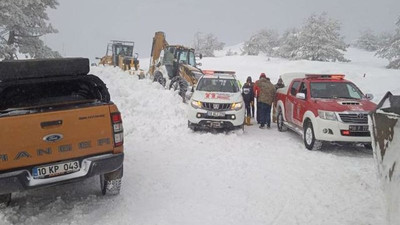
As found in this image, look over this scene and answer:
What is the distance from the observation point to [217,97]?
1014cm

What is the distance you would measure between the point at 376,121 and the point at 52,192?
4977mm

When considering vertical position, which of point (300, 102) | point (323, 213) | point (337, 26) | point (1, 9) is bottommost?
point (323, 213)

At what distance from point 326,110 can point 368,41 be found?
76.0 m

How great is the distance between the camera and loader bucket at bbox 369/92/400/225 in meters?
3.17

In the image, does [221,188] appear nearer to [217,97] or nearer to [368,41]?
[217,97]

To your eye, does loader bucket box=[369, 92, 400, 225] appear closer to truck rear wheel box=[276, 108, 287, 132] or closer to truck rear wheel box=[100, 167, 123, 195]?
truck rear wheel box=[100, 167, 123, 195]

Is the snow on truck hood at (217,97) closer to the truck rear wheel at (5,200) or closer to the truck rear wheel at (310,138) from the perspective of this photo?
the truck rear wheel at (310,138)

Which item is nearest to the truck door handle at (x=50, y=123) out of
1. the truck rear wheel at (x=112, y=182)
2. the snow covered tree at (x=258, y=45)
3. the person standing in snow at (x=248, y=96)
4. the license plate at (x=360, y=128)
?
the truck rear wheel at (x=112, y=182)

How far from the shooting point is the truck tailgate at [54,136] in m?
3.95

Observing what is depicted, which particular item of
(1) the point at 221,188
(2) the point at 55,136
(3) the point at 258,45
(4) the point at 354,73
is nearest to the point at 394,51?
(4) the point at 354,73

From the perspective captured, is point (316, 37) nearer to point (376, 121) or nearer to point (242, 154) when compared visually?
point (242, 154)

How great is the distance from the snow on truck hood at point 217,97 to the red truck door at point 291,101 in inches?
60.2

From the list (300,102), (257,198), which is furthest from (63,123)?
(300,102)

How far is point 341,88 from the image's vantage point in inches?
367
